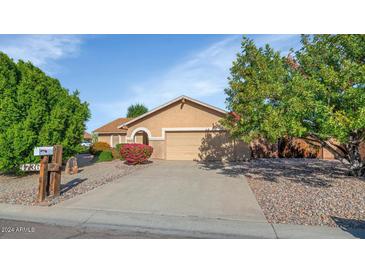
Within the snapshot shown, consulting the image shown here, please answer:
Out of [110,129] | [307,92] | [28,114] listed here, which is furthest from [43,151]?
[110,129]

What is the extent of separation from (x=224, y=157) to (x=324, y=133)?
8.62 meters

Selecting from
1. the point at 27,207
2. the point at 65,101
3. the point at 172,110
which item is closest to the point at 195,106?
the point at 172,110

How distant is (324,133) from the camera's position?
Result: 7.09 metres

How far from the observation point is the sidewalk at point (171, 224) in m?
4.16

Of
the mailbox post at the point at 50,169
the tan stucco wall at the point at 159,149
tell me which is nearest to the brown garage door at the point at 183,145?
the tan stucco wall at the point at 159,149

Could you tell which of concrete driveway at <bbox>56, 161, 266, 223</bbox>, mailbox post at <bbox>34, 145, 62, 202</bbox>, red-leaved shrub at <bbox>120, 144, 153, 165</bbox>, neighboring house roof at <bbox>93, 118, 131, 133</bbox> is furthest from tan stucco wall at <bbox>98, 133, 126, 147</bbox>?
mailbox post at <bbox>34, 145, 62, 202</bbox>

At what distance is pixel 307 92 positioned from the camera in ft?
22.3

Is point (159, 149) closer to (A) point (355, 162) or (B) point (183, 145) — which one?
(B) point (183, 145)

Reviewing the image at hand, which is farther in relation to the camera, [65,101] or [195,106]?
[195,106]

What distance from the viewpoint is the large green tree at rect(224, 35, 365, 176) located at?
669cm

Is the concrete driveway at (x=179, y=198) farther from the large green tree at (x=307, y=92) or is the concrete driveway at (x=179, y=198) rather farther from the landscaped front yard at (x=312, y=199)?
the large green tree at (x=307, y=92)

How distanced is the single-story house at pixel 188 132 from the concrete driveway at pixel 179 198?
6.16 metres
